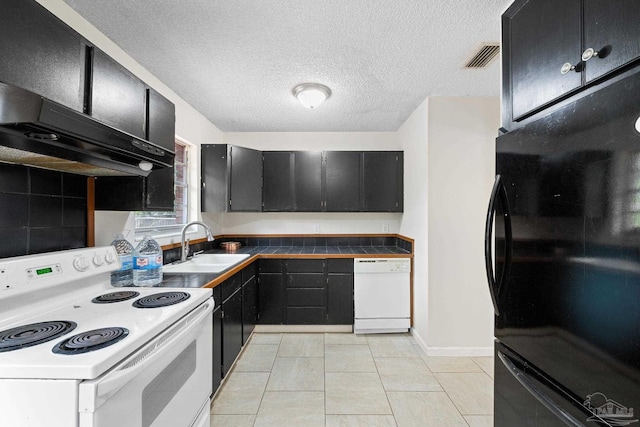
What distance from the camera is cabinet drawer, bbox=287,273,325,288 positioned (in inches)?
124

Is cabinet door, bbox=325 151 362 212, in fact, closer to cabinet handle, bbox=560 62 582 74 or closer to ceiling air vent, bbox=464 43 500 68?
ceiling air vent, bbox=464 43 500 68

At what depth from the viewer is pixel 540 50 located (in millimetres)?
1120

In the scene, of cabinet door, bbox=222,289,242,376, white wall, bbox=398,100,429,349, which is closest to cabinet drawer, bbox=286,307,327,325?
cabinet door, bbox=222,289,242,376

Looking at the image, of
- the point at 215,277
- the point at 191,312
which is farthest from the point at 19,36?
the point at 215,277

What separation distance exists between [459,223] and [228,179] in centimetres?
253

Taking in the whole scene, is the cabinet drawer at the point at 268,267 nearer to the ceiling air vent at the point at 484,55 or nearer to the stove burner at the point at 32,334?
the stove burner at the point at 32,334

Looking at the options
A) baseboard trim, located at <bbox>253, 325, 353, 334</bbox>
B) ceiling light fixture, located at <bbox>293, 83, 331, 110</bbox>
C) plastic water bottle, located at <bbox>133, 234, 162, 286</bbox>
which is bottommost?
baseboard trim, located at <bbox>253, 325, 353, 334</bbox>

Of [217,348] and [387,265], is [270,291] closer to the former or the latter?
[217,348]

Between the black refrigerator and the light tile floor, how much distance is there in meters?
0.92

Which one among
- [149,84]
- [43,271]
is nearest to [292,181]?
[149,84]

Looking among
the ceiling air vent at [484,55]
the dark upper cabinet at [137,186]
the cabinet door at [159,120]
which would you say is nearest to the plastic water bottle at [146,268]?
the dark upper cabinet at [137,186]

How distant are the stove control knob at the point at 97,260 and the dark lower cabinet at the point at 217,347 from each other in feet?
2.47

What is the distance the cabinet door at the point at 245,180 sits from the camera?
3.27 meters

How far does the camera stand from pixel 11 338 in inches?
36.9
